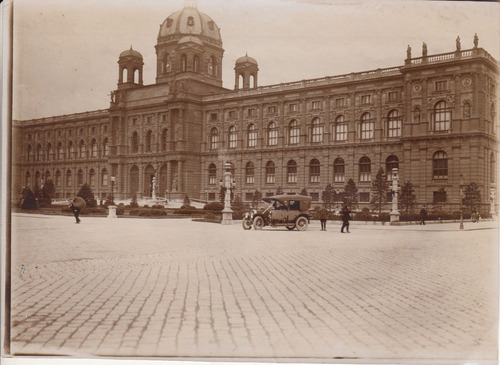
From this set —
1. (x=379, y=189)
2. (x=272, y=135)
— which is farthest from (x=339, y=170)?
(x=272, y=135)

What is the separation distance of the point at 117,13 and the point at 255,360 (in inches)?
187

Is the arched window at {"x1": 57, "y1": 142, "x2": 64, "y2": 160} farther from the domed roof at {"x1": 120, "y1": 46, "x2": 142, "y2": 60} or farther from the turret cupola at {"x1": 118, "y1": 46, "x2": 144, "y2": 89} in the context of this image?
the domed roof at {"x1": 120, "y1": 46, "x2": 142, "y2": 60}

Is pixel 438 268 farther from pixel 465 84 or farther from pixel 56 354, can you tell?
pixel 56 354

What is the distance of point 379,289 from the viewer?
507 centimetres

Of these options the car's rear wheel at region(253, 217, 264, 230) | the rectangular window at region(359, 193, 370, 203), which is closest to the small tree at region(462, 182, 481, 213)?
the rectangular window at region(359, 193, 370, 203)

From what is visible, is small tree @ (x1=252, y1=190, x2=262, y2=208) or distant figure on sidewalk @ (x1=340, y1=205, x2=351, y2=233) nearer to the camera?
distant figure on sidewalk @ (x1=340, y1=205, x2=351, y2=233)

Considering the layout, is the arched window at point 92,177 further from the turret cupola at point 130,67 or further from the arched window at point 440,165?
the arched window at point 440,165

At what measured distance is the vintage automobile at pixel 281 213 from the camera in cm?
769

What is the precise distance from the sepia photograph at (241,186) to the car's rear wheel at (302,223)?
349mm

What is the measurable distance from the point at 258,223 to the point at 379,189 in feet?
10.3

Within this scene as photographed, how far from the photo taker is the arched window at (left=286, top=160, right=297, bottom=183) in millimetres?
7547

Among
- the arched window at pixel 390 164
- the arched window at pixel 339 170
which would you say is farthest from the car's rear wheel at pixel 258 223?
the arched window at pixel 390 164

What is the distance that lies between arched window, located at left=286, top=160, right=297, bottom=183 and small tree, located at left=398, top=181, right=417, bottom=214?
1.79 m

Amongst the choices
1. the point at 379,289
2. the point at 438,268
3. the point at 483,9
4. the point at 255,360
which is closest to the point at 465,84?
the point at 483,9
